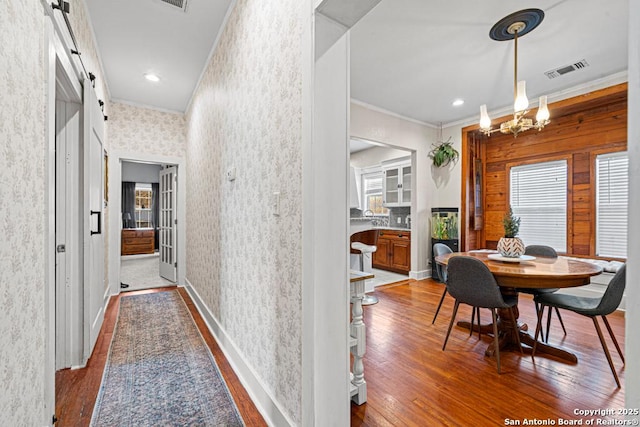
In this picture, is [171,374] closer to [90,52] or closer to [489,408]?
[489,408]

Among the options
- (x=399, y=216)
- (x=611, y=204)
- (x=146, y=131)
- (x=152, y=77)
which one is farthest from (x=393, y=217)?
(x=152, y=77)

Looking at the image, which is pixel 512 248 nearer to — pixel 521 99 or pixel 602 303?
pixel 602 303

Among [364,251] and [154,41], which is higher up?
[154,41]

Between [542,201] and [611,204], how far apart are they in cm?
79

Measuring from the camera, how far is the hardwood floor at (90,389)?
1.64m

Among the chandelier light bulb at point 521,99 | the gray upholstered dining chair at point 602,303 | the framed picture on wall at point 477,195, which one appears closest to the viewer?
the gray upholstered dining chair at point 602,303

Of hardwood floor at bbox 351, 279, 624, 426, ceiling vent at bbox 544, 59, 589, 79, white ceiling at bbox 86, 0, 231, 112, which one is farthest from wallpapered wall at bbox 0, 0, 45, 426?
ceiling vent at bbox 544, 59, 589, 79

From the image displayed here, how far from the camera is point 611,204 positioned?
146 inches

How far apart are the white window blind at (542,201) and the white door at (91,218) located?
18.2 ft

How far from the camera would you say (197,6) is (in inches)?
93.4

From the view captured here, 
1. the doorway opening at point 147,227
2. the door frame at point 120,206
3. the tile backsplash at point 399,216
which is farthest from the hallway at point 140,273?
the tile backsplash at point 399,216

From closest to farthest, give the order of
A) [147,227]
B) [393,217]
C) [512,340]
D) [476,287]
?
[476,287]
[512,340]
[393,217]
[147,227]

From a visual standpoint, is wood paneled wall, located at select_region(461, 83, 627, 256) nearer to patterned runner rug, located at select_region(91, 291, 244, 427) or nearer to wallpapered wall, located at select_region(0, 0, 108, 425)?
patterned runner rug, located at select_region(91, 291, 244, 427)

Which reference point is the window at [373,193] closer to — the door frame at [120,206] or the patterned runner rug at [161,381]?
the door frame at [120,206]
